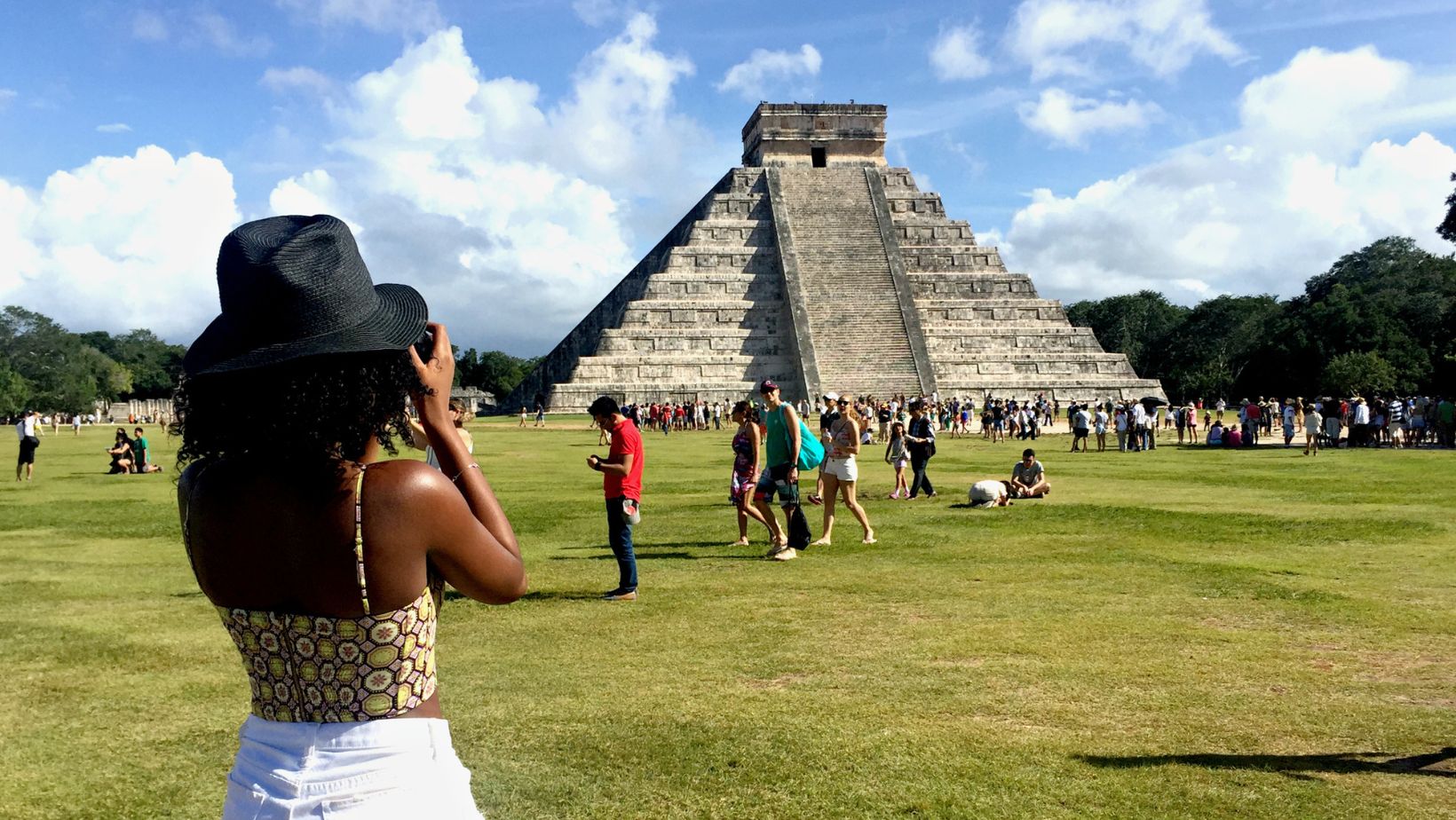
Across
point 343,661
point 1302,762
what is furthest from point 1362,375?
point 343,661

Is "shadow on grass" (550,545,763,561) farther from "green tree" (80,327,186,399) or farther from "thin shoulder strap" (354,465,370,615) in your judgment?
"green tree" (80,327,186,399)

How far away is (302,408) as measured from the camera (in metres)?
2.18

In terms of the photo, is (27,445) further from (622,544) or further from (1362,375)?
(1362,375)

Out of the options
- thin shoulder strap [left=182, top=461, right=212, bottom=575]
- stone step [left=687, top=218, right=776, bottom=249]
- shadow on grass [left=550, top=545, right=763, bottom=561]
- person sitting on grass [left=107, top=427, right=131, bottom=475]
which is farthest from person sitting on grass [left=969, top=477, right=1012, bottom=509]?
stone step [left=687, top=218, right=776, bottom=249]

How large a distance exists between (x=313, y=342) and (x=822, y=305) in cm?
5073

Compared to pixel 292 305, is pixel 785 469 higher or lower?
lower

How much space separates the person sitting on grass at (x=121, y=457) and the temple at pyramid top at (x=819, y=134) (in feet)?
134

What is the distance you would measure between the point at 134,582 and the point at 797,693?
660cm

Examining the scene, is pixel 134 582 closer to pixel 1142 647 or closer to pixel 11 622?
pixel 11 622

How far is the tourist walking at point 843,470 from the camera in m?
11.4

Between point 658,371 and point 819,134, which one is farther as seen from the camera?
point 819,134

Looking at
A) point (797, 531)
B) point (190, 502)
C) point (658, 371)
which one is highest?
→ point (658, 371)

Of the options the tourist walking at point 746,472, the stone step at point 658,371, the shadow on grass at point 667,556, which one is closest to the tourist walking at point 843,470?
the tourist walking at point 746,472

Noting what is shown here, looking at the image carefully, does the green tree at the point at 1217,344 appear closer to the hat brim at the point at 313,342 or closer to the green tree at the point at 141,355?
the hat brim at the point at 313,342
